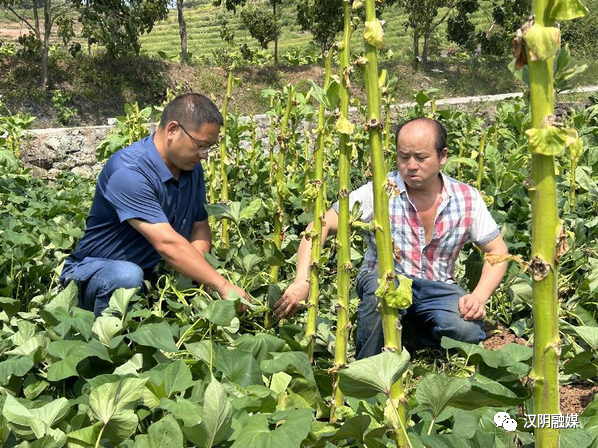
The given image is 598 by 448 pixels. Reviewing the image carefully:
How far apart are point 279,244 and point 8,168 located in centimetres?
350

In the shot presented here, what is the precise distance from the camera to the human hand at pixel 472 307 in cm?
269

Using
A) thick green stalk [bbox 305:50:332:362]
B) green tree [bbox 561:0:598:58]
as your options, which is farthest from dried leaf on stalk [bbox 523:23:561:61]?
green tree [bbox 561:0:598:58]

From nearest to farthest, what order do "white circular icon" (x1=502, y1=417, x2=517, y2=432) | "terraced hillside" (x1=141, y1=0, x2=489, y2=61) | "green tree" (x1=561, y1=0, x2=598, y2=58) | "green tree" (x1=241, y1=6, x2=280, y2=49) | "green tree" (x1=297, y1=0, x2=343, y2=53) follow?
"white circular icon" (x1=502, y1=417, x2=517, y2=432), "green tree" (x1=297, y1=0, x2=343, y2=53), "green tree" (x1=241, y1=6, x2=280, y2=49), "green tree" (x1=561, y1=0, x2=598, y2=58), "terraced hillside" (x1=141, y1=0, x2=489, y2=61)

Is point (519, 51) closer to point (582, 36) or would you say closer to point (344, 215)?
point (344, 215)

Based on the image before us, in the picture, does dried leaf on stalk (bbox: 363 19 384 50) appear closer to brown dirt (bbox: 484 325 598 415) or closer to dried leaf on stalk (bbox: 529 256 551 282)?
dried leaf on stalk (bbox: 529 256 551 282)

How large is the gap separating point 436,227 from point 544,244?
187 cm

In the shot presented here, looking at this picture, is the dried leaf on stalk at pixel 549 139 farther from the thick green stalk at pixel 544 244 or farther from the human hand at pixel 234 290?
the human hand at pixel 234 290

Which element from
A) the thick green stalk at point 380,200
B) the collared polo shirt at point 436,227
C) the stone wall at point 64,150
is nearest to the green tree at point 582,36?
the stone wall at point 64,150

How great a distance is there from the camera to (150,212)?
2.80 meters

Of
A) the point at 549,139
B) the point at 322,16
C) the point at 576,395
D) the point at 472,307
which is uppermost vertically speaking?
the point at 549,139

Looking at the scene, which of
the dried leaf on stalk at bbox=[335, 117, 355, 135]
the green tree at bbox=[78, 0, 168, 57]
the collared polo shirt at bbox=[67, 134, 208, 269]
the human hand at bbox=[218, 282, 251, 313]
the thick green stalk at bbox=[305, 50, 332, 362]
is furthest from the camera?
the green tree at bbox=[78, 0, 168, 57]

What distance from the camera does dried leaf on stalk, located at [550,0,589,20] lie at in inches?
33.8

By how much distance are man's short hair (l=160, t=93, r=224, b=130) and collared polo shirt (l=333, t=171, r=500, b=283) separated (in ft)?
2.13

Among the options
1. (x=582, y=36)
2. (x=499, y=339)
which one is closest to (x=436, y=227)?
(x=499, y=339)
